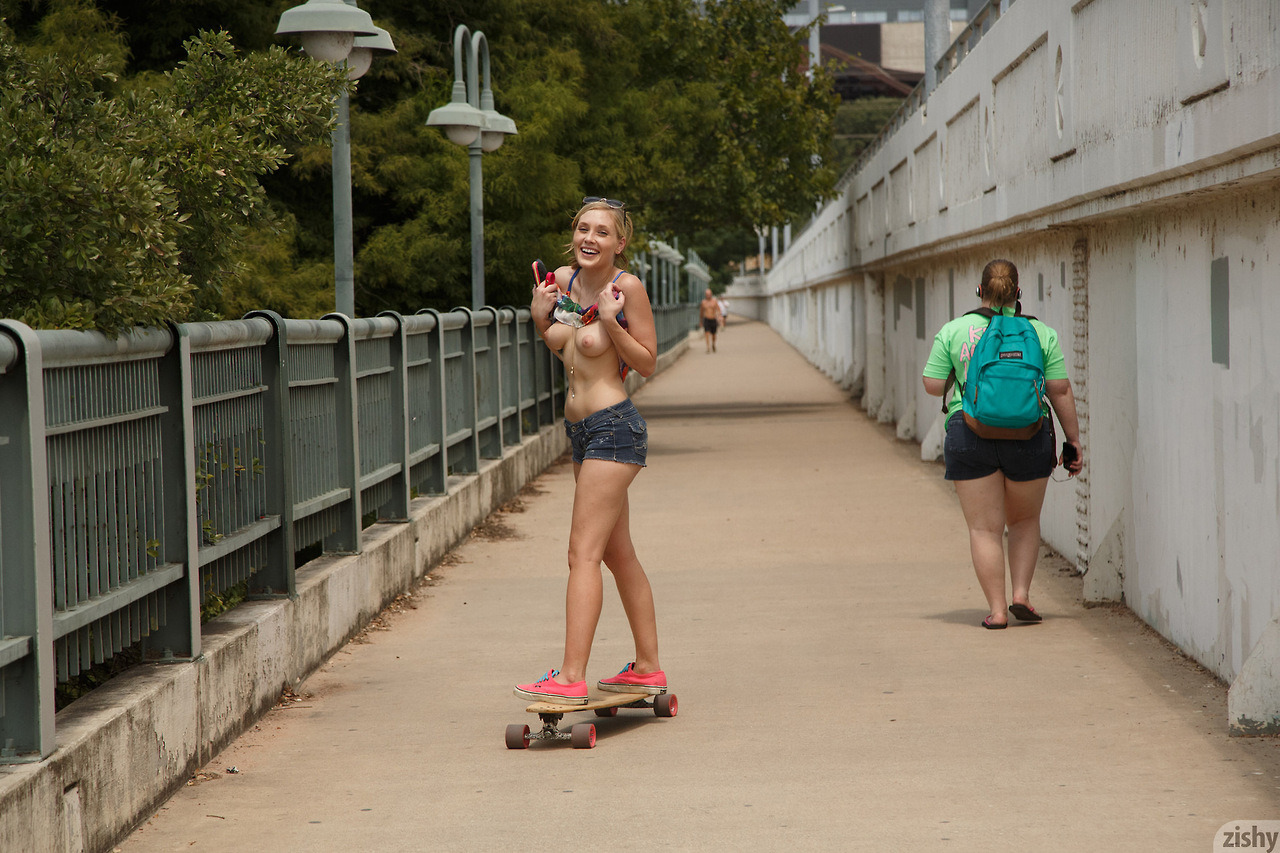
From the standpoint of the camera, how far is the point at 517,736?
5.68 meters

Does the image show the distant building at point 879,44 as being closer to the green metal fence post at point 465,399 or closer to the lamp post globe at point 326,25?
the green metal fence post at point 465,399

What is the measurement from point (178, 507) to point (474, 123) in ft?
28.0

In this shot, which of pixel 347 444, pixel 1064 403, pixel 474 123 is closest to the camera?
pixel 1064 403

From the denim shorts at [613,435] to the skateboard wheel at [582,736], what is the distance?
975mm

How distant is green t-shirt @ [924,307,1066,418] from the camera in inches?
302

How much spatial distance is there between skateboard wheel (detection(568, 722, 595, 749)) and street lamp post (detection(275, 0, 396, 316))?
413 centimetres

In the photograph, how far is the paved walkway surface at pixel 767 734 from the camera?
477cm

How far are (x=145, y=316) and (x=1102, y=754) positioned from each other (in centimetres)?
356

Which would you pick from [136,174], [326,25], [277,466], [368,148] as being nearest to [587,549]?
[277,466]

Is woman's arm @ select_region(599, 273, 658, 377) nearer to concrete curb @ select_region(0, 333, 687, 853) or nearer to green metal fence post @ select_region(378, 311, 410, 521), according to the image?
concrete curb @ select_region(0, 333, 687, 853)

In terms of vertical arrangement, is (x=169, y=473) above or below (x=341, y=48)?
below

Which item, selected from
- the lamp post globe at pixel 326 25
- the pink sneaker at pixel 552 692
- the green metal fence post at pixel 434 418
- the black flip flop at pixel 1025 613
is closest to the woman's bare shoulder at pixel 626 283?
the pink sneaker at pixel 552 692

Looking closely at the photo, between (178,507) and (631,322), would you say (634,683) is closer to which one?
(631,322)

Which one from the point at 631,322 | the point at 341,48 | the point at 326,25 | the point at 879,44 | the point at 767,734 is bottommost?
the point at 767,734
